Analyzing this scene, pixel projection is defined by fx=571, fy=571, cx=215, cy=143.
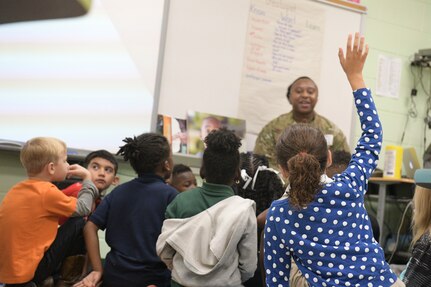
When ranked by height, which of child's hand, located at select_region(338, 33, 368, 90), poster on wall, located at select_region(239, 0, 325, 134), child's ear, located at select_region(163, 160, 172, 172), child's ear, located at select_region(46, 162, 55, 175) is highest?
poster on wall, located at select_region(239, 0, 325, 134)

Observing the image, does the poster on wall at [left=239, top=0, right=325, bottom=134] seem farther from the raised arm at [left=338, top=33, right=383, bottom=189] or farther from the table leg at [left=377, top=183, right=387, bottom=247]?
the raised arm at [left=338, top=33, right=383, bottom=189]

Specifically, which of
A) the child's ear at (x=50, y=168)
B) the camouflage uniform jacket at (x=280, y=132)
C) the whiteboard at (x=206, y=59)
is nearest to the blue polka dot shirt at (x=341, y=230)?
the child's ear at (x=50, y=168)

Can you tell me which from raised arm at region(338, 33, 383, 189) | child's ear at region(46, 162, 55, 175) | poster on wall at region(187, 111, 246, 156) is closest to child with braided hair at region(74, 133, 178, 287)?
child's ear at region(46, 162, 55, 175)

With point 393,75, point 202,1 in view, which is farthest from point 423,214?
point 393,75

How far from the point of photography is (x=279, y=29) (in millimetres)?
4418

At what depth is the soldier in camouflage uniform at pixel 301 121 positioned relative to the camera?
3957mm

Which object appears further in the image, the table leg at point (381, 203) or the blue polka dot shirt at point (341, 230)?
the table leg at point (381, 203)

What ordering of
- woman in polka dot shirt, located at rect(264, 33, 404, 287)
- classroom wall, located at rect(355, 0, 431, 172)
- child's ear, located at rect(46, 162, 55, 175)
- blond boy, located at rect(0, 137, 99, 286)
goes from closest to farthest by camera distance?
1. woman in polka dot shirt, located at rect(264, 33, 404, 287)
2. blond boy, located at rect(0, 137, 99, 286)
3. child's ear, located at rect(46, 162, 55, 175)
4. classroom wall, located at rect(355, 0, 431, 172)

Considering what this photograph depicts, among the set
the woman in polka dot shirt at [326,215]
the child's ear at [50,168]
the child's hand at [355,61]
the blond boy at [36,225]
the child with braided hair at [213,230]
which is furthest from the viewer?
the child's ear at [50,168]

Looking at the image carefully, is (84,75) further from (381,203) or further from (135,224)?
(381,203)

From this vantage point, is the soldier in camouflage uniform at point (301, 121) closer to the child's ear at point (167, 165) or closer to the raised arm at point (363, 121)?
the child's ear at point (167, 165)

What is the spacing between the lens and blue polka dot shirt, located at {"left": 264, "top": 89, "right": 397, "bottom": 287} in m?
1.72

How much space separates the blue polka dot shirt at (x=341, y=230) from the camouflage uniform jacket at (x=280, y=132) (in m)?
2.07

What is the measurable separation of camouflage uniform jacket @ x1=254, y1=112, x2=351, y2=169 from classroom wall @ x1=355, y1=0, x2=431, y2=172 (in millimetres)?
742
